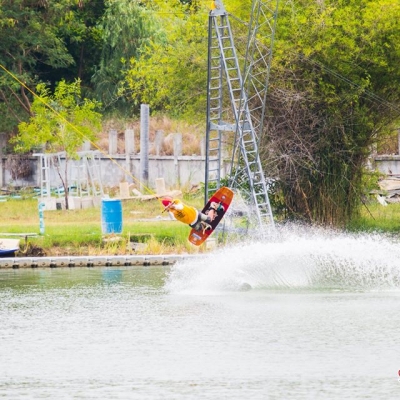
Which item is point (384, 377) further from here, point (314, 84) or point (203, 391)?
point (314, 84)

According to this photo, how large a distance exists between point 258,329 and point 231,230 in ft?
37.3

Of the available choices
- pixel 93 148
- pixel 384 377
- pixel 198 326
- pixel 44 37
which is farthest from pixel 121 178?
pixel 384 377

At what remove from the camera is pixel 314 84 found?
35.9m

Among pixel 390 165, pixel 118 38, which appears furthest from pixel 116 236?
pixel 118 38

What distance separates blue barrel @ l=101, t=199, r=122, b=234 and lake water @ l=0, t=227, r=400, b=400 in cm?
237

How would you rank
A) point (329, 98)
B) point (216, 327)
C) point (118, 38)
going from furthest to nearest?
point (118, 38) → point (329, 98) → point (216, 327)

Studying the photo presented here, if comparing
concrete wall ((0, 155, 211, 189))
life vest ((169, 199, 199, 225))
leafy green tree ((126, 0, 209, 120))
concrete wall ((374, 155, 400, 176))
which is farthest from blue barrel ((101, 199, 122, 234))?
concrete wall ((374, 155, 400, 176))

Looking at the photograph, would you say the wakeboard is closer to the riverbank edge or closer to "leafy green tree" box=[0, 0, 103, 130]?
the riverbank edge

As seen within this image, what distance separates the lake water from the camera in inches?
742

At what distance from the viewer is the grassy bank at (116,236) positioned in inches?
1313

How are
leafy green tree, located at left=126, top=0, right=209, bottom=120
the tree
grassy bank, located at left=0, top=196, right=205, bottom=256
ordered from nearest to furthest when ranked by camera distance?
1. grassy bank, located at left=0, top=196, right=205, bottom=256
2. leafy green tree, located at left=126, top=0, right=209, bottom=120
3. the tree

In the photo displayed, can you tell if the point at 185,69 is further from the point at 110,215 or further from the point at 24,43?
the point at 24,43

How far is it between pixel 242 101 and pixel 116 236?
4813 mm

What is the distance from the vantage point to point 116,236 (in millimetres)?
33938
